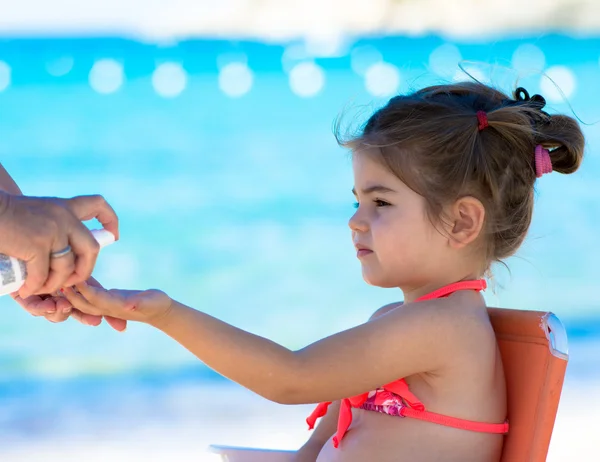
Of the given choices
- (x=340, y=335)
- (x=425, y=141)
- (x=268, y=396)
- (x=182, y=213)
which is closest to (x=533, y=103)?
(x=425, y=141)

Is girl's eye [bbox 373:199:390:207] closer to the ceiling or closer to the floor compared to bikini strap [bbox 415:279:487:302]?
closer to the ceiling

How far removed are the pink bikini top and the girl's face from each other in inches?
2.0

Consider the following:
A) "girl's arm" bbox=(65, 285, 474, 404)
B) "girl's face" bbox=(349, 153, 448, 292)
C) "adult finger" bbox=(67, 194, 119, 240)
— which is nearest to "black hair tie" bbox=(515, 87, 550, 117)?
"girl's face" bbox=(349, 153, 448, 292)

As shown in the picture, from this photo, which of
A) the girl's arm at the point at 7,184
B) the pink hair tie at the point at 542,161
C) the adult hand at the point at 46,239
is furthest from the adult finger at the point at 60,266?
the pink hair tie at the point at 542,161

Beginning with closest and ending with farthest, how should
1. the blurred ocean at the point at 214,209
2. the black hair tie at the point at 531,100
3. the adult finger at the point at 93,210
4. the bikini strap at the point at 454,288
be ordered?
the adult finger at the point at 93,210 < the bikini strap at the point at 454,288 < the black hair tie at the point at 531,100 < the blurred ocean at the point at 214,209

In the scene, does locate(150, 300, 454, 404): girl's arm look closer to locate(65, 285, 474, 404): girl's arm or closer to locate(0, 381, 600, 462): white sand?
locate(65, 285, 474, 404): girl's arm

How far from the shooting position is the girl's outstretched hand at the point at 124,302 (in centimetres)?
104

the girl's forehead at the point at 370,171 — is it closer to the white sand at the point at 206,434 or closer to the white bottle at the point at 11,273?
the white bottle at the point at 11,273

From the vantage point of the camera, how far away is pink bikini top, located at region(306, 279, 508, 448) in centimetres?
124

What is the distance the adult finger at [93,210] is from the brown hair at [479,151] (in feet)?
1.54

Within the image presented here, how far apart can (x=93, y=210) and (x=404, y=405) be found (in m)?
0.55

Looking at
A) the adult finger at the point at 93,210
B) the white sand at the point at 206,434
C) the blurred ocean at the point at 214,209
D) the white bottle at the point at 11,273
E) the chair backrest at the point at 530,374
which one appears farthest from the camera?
the blurred ocean at the point at 214,209

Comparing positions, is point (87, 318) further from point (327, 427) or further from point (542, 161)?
point (542, 161)

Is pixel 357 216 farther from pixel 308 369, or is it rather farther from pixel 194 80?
pixel 194 80
